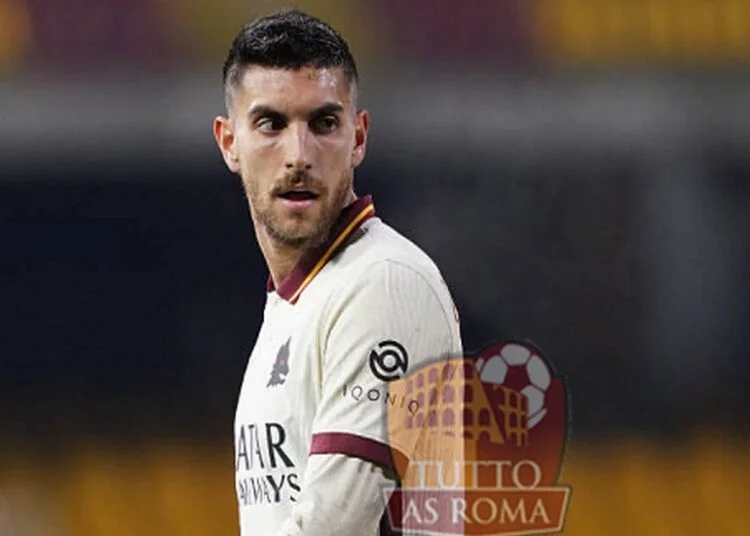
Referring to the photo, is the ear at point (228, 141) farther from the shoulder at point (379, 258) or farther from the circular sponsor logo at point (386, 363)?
the circular sponsor logo at point (386, 363)

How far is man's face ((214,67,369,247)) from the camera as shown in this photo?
155cm

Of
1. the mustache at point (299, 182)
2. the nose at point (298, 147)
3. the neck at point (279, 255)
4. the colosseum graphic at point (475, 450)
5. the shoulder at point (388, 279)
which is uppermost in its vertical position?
the nose at point (298, 147)

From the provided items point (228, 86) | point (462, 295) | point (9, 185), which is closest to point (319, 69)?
point (228, 86)

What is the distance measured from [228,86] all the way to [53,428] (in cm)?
192

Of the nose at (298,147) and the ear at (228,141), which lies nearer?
the nose at (298,147)

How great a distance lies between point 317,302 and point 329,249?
0.07 m

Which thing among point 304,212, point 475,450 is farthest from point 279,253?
point 475,450

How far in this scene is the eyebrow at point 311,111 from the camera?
1.55m

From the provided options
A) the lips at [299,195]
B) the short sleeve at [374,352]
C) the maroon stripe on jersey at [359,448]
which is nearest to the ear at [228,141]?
the lips at [299,195]

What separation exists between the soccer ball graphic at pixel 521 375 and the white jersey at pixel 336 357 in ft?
0.94

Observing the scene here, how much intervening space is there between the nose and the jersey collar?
8cm

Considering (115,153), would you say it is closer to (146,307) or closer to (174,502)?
(146,307)

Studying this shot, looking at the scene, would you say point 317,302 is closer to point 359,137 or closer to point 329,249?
point 329,249

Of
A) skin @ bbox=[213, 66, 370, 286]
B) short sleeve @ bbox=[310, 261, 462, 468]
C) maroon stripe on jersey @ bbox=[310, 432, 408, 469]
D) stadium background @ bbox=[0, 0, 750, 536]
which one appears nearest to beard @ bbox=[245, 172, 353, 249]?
skin @ bbox=[213, 66, 370, 286]
